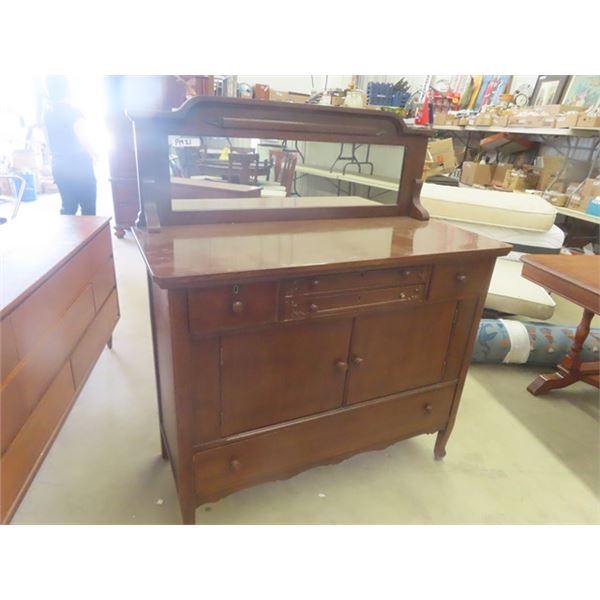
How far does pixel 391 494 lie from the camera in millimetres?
1459

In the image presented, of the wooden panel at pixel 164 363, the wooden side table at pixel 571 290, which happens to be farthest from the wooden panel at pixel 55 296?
the wooden side table at pixel 571 290

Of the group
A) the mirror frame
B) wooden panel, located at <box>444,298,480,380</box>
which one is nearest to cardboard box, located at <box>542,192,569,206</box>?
the mirror frame

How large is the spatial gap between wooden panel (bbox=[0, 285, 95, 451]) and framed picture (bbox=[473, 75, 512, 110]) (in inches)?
162

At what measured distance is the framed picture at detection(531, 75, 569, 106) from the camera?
332 cm

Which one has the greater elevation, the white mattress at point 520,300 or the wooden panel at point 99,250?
the wooden panel at point 99,250

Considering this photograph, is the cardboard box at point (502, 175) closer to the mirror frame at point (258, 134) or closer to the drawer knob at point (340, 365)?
the mirror frame at point (258, 134)

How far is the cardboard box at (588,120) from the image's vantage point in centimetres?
263

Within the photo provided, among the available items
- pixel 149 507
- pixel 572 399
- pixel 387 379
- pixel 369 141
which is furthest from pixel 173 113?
pixel 572 399

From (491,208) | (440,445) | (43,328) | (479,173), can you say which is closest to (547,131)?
(479,173)

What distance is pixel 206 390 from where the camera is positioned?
40.9 inches

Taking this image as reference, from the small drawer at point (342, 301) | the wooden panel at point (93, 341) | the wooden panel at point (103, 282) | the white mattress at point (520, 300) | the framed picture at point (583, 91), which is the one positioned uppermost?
the framed picture at point (583, 91)

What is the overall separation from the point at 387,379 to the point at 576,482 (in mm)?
949

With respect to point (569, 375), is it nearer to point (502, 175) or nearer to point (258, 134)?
point (258, 134)

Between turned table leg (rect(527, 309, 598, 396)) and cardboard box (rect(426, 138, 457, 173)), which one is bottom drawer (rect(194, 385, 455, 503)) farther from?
cardboard box (rect(426, 138, 457, 173))
